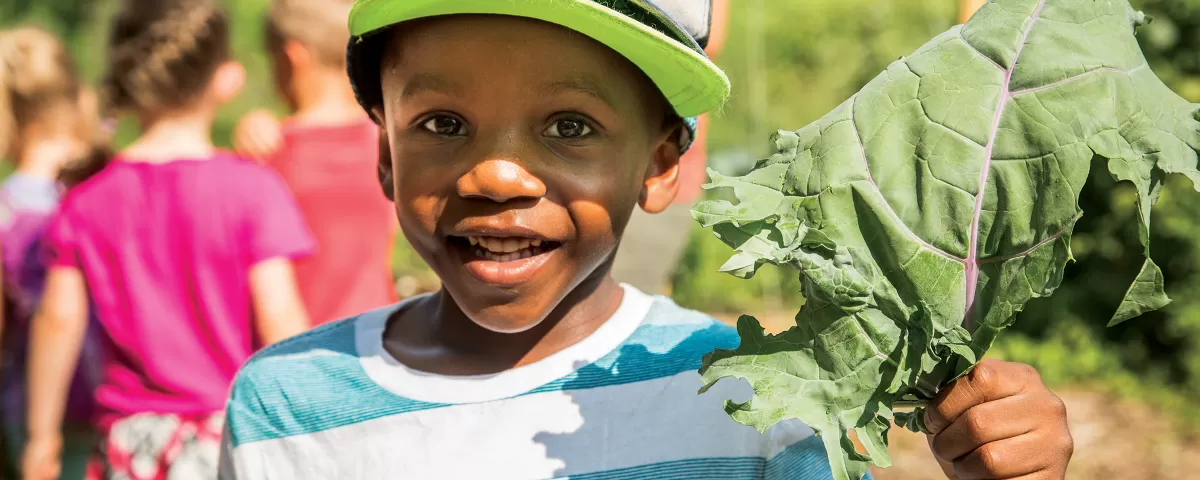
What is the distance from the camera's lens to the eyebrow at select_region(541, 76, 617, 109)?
1735 millimetres

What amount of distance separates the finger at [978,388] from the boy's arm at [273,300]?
2405 mm

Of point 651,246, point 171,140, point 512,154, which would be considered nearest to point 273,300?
point 171,140

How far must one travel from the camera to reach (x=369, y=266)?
3.97m

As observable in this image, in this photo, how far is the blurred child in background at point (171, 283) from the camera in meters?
3.40

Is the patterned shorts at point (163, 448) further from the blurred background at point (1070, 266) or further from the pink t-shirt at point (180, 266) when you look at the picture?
the blurred background at point (1070, 266)

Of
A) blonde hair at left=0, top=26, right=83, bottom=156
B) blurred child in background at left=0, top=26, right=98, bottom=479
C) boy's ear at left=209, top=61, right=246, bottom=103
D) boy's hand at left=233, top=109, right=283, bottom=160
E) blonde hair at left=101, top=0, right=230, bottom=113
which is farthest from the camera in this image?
blonde hair at left=0, top=26, right=83, bottom=156

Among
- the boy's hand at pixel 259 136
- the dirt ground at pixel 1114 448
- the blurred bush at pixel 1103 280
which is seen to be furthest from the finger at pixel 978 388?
the blurred bush at pixel 1103 280

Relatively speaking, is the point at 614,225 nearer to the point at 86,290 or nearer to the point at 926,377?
the point at 926,377

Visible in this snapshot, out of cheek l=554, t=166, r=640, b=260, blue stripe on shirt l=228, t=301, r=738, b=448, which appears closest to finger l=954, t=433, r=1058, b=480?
blue stripe on shirt l=228, t=301, r=738, b=448

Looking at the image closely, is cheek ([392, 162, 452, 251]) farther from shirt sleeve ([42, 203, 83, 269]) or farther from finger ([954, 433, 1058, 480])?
shirt sleeve ([42, 203, 83, 269])

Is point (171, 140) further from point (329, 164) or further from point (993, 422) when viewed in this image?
point (993, 422)

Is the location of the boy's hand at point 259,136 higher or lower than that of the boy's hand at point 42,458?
higher

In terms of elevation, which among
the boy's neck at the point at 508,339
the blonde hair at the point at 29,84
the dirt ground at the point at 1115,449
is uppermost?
the blonde hair at the point at 29,84

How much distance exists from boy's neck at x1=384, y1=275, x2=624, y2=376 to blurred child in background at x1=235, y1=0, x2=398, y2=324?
1878 millimetres
